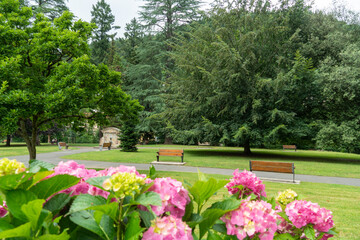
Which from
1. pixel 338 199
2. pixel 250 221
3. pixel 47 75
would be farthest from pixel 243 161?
pixel 250 221

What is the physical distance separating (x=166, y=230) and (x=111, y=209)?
182 millimetres

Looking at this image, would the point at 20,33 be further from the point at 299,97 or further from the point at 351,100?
the point at 351,100

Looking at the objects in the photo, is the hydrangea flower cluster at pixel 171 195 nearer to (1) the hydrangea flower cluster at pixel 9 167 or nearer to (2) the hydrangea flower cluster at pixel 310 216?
(1) the hydrangea flower cluster at pixel 9 167

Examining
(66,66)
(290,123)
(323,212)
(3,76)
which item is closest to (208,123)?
(290,123)

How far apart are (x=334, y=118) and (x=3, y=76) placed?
20166 millimetres

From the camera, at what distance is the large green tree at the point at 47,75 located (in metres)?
7.07

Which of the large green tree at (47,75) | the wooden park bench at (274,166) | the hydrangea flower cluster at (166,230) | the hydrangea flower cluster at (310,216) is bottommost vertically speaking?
the wooden park bench at (274,166)

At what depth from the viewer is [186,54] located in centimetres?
2086

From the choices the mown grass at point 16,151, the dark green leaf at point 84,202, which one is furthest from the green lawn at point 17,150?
the dark green leaf at point 84,202

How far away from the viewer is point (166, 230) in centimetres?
75

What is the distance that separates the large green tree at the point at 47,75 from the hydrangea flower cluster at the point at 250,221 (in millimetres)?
7246

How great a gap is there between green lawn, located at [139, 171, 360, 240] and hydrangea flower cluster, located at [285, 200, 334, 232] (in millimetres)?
2055

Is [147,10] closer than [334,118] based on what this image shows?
No

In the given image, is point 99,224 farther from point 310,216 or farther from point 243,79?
point 243,79
